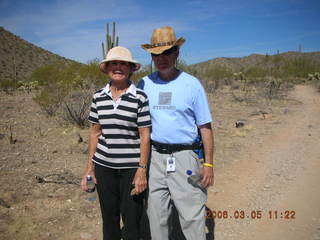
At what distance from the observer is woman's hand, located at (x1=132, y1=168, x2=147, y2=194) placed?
2275 mm

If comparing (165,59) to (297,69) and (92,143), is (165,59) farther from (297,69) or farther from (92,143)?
(297,69)

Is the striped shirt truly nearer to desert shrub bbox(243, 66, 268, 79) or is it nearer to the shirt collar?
the shirt collar

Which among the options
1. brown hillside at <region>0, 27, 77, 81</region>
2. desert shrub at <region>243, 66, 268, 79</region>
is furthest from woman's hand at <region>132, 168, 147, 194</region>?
brown hillside at <region>0, 27, 77, 81</region>

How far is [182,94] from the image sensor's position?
2.21m

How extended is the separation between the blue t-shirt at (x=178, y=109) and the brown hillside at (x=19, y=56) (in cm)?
3589

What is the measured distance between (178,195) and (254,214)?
1.89 m

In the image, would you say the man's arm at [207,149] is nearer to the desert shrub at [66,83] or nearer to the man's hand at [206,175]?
the man's hand at [206,175]

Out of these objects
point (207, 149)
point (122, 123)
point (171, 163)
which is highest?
point (122, 123)

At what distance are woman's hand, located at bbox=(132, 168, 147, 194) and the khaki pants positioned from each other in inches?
3.3

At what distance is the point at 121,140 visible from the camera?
7.42ft

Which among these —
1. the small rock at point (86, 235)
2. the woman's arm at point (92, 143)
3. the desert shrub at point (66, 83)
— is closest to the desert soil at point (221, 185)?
the small rock at point (86, 235)

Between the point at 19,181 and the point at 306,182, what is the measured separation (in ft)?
14.8

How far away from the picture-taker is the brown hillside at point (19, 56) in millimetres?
37062

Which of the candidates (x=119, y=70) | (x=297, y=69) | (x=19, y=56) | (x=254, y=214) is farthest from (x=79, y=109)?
(x=19, y=56)
